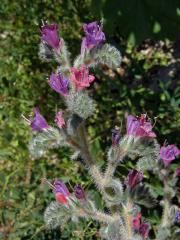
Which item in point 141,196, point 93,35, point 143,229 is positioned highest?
point 93,35

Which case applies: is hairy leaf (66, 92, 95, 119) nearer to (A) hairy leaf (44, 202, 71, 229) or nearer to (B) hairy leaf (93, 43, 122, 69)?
(B) hairy leaf (93, 43, 122, 69)

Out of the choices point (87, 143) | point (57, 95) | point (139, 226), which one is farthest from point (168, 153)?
point (57, 95)

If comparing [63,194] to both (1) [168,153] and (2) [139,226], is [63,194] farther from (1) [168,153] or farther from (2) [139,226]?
(1) [168,153]

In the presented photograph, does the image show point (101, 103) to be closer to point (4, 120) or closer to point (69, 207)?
point (4, 120)

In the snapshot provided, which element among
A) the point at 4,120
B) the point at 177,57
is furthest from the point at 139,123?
the point at 177,57

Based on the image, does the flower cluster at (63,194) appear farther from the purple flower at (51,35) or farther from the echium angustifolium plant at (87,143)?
the purple flower at (51,35)
